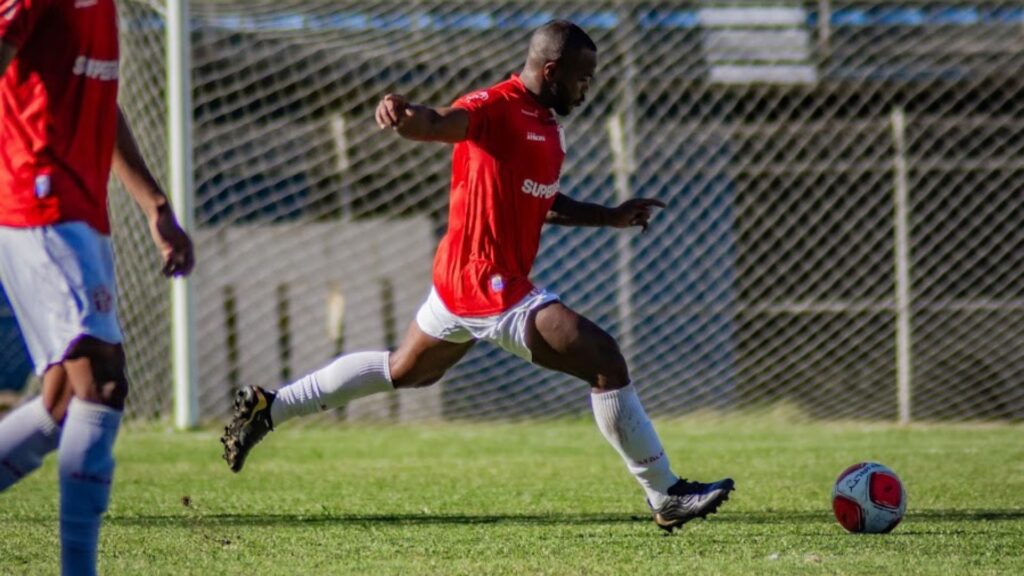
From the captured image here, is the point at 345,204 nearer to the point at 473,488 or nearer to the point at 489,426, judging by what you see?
the point at 489,426

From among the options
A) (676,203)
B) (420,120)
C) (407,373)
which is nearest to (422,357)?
(407,373)

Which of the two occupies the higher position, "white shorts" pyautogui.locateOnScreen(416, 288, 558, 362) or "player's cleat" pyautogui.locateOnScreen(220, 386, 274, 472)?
"white shorts" pyautogui.locateOnScreen(416, 288, 558, 362)

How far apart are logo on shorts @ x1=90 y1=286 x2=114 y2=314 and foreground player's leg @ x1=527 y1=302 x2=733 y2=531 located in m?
1.84

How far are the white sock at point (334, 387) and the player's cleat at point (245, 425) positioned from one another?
4 centimetres

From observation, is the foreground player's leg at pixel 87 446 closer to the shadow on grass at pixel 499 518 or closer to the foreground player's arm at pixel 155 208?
the foreground player's arm at pixel 155 208

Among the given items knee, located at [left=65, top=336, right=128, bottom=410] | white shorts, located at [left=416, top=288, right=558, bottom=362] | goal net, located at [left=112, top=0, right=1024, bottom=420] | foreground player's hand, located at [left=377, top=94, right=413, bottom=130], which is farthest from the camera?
goal net, located at [left=112, top=0, right=1024, bottom=420]

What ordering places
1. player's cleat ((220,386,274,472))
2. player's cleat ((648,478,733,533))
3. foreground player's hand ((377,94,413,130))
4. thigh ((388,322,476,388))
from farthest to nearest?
player's cleat ((220,386,274,472)) → thigh ((388,322,476,388)) → player's cleat ((648,478,733,533)) → foreground player's hand ((377,94,413,130))

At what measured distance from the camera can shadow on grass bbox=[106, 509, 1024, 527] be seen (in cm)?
547

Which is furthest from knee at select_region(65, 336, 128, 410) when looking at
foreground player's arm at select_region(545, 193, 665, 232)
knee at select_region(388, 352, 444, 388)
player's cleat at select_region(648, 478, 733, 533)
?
foreground player's arm at select_region(545, 193, 665, 232)

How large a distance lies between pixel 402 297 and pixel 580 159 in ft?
6.63

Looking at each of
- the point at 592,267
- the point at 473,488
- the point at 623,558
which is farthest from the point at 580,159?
the point at 623,558

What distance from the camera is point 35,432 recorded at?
3.77m

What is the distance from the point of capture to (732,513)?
5824 millimetres

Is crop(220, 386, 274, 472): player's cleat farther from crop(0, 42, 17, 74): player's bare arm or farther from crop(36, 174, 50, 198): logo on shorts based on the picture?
crop(0, 42, 17, 74): player's bare arm
